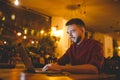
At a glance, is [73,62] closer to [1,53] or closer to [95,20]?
[1,53]

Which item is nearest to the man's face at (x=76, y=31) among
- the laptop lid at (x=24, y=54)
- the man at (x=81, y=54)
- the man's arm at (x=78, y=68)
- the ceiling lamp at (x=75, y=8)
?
the man at (x=81, y=54)

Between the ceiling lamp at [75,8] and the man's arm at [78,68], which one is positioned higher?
the ceiling lamp at [75,8]

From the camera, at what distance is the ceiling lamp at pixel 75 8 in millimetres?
6885

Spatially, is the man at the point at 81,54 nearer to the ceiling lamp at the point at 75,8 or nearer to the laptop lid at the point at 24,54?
the laptop lid at the point at 24,54

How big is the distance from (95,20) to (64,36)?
186cm

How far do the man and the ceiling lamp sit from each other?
4.65 meters

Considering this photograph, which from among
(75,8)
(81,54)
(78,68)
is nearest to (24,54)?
(78,68)

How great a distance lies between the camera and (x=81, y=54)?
213 centimetres

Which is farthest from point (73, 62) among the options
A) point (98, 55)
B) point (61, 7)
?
point (61, 7)

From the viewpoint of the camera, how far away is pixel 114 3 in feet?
22.4

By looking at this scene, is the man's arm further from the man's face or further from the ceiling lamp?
the ceiling lamp

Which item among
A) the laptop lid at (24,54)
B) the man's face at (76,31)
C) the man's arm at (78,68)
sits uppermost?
the man's face at (76,31)

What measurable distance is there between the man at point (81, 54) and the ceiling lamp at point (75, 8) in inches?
183

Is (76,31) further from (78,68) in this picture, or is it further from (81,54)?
(78,68)
